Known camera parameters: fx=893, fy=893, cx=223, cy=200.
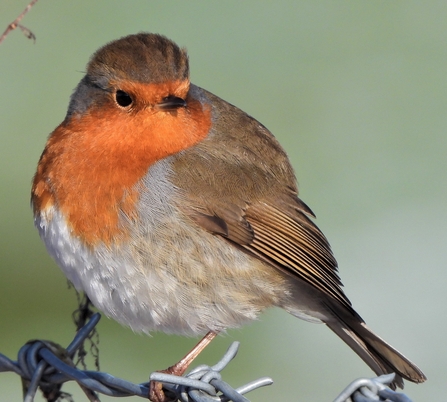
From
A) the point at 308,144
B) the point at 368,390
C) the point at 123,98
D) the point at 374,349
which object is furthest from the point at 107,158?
the point at 308,144

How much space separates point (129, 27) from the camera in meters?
6.67

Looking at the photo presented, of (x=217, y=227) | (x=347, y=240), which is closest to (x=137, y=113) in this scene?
(x=217, y=227)

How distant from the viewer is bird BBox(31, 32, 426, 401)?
3004 millimetres

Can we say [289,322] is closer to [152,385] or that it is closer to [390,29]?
[152,385]

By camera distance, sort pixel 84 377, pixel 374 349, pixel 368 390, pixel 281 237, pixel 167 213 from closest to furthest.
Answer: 1. pixel 368 390
2. pixel 84 377
3. pixel 167 213
4. pixel 281 237
5. pixel 374 349

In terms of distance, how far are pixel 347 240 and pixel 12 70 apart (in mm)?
2903

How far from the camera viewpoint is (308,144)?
6531 mm

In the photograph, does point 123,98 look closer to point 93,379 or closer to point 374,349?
point 93,379

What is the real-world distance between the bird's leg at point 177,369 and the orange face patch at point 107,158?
506mm

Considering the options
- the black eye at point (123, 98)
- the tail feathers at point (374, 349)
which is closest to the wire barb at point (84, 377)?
the black eye at point (123, 98)

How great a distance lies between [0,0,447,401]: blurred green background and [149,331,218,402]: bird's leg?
1.68m

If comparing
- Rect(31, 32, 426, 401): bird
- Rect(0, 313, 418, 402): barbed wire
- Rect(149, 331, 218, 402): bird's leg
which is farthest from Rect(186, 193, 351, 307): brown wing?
A: Rect(0, 313, 418, 402): barbed wire

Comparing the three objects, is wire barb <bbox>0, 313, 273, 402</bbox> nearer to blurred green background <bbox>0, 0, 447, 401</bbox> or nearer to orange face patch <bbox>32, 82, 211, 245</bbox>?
orange face patch <bbox>32, 82, 211, 245</bbox>

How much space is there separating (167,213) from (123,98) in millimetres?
444
